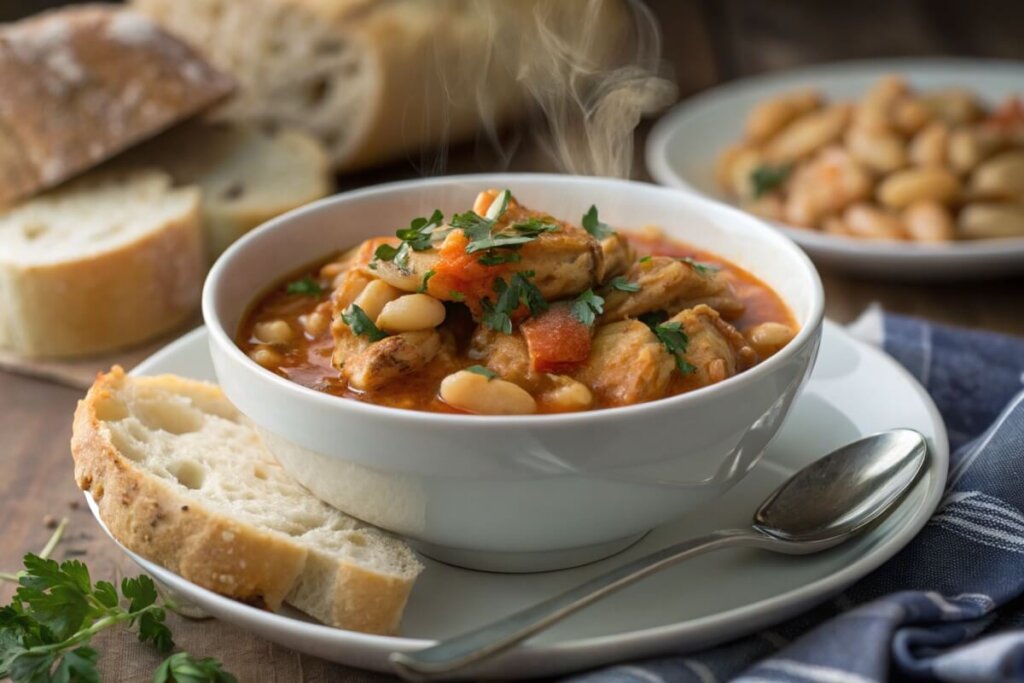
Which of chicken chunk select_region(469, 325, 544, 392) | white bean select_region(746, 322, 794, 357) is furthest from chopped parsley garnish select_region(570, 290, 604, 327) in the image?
white bean select_region(746, 322, 794, 357)

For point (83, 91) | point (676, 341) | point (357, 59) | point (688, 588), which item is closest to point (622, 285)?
point (676, 341)

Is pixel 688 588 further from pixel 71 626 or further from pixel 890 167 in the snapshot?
pixel 890 167

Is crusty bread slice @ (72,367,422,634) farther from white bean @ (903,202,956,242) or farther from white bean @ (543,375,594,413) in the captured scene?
white bean @ (903,202,956,242)

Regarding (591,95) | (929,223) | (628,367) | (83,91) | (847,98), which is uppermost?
(591,95)

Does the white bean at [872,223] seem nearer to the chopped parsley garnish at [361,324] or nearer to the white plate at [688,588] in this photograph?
the white plate at [688,588]

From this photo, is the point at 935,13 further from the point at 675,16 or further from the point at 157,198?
the point at 157,198

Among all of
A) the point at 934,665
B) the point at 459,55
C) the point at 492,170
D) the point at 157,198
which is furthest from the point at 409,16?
the point at 934,665
